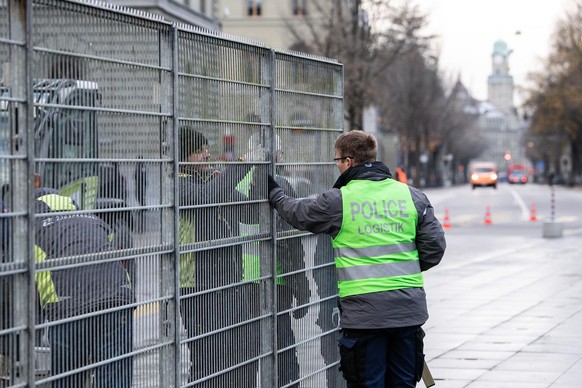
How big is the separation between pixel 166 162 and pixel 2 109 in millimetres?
1375

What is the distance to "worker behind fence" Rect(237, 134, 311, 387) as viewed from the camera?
716cm

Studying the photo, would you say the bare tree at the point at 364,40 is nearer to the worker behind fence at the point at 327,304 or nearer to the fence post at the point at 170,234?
the worker behind fence at the point at 327,304

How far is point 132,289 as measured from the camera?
19.2 ft

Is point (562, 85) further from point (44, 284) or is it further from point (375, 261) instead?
point (44, 284)

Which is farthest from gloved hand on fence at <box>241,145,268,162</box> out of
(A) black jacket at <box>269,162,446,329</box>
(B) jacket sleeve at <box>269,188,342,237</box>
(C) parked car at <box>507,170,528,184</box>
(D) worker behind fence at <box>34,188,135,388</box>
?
(C) parked car at <box>507,170,528,184</box>

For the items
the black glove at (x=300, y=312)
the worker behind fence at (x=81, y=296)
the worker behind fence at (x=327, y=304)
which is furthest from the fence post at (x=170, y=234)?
the worker behind fence at (x=327, y=304)

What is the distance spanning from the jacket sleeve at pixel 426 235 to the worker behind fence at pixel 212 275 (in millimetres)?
948

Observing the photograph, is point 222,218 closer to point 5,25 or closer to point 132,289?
point 132,289

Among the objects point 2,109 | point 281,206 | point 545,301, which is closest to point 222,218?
point 281,206

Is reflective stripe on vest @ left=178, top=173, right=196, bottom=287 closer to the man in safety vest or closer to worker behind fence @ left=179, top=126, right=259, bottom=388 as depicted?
worker behind fence @ left=179, top=126, right=259, bottom=388

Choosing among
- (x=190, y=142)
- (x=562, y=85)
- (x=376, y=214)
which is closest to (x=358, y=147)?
(x=376, y=214)

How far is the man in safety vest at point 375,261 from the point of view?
6410 millimetres

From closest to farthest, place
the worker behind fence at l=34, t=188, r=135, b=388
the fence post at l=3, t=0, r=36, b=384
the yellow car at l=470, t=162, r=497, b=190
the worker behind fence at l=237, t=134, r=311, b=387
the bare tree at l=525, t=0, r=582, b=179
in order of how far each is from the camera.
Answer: the fence post at l=3, t=0, r=36, b=384
the worker behind fence at l=34, t=188, r=135, b=388
the worker behind fence at l=237, t=134, r=311, b=387
the bare tree at l=525, t=0, r=582, b=179
the yellow car at l=470, t=162, r=497, b=190

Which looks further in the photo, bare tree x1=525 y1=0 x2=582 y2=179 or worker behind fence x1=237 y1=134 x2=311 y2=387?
bare tree x1=525 y1=0 x2=582 y2=179
